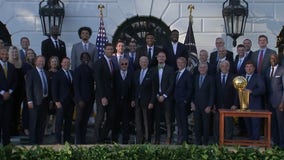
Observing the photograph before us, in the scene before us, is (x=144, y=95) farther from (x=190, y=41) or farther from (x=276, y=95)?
(x=190, y=41)

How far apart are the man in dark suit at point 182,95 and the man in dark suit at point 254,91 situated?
107cm

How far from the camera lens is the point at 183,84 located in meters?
10.6

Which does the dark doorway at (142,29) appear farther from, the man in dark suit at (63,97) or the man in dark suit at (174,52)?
the man in dark suit at (63,97)

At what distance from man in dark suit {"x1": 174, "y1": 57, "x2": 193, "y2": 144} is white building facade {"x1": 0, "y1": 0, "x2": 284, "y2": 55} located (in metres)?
3.21

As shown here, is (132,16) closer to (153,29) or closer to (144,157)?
(153,29)

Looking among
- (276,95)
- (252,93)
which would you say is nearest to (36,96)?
(252,93)

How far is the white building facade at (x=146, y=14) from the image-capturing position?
13.8 m

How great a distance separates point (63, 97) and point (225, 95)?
2.99 m

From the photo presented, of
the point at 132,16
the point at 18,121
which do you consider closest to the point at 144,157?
the point at 18,121

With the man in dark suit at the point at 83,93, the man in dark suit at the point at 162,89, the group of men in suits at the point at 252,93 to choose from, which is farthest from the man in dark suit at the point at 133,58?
the group of men in suits at the point at 252,93

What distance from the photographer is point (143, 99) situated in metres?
10.5

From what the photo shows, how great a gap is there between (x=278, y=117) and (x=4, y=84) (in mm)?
4943

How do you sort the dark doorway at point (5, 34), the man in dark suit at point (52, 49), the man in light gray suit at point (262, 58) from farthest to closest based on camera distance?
the dark doorway at point (5, 34) → the man in dark suit at point (52, 49) → the man in light gray suit at point (262, 58)

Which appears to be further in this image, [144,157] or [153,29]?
[153,29]
